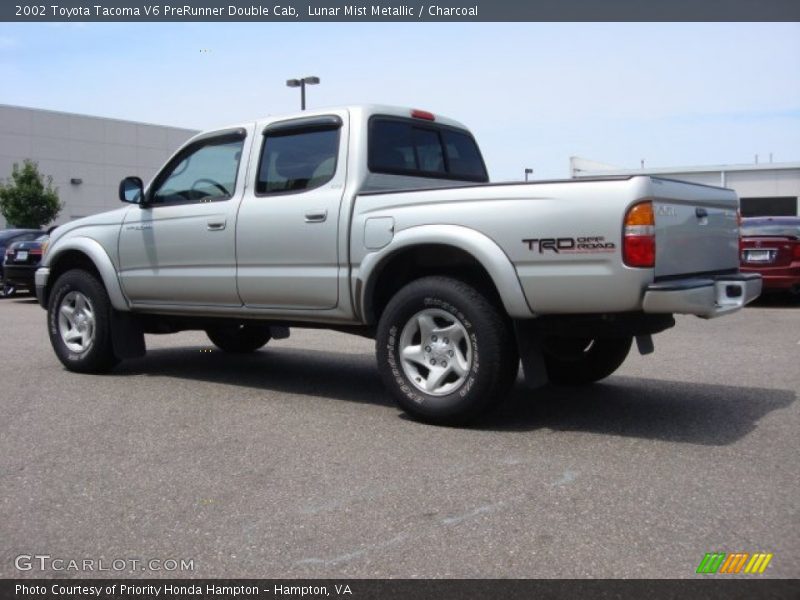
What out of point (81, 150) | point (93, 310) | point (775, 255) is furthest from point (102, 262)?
point (81, 150)

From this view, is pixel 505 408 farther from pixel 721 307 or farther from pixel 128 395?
pixel 128 395

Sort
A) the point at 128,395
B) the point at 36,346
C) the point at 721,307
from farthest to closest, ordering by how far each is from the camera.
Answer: the point at 36,346 → the point at 128,395 → the point at 721,307

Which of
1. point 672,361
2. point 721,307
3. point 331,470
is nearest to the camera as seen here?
point 331,470

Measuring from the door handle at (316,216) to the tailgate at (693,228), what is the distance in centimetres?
219

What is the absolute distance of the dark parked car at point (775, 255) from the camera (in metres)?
12.9

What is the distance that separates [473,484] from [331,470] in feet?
2.49

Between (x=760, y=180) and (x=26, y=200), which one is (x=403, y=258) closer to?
(x=760, y=180)

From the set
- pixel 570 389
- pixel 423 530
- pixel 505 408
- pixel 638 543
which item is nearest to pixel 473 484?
pixel 423 530

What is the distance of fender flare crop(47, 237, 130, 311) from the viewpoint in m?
7.27

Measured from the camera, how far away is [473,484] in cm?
414

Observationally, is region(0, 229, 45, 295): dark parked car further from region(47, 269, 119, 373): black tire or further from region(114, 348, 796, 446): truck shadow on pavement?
region(47, 269, 119, 373): black tire

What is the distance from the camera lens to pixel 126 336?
743 cm
